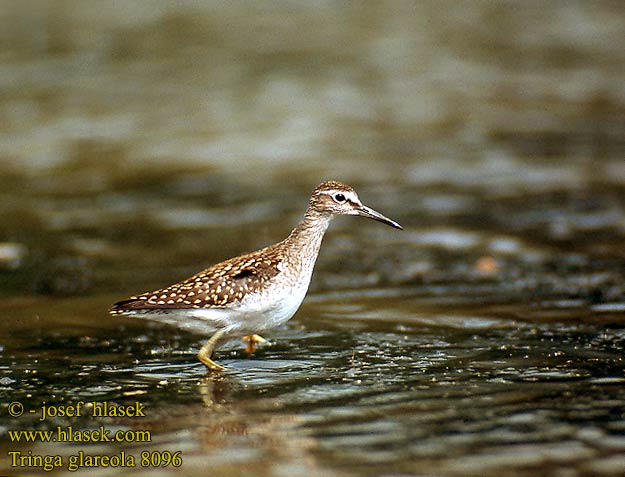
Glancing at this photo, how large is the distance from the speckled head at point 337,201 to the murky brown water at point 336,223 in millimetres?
1111

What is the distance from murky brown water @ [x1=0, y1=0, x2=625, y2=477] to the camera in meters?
7.16

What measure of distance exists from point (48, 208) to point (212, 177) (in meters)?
2.81

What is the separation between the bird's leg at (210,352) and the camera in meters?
8.74

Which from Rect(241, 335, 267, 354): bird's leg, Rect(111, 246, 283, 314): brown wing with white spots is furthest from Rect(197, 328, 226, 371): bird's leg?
Rect(241, 335, 267, 354): bird's leg

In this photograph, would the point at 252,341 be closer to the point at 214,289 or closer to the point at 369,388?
the point at 214,289

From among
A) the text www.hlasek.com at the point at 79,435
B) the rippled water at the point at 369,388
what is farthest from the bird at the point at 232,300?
the text www.hlasek.com at the point at 79,435

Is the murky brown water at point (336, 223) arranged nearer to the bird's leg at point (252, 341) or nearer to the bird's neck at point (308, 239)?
the bird's leg at point (252, 341)

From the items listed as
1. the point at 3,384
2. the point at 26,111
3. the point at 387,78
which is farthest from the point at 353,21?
the point at 3,384

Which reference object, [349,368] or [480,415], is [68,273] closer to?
[349,368]

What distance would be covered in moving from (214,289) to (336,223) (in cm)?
634

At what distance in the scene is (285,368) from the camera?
869 cm

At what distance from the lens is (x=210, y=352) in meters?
8.87

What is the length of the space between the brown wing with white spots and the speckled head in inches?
27.2

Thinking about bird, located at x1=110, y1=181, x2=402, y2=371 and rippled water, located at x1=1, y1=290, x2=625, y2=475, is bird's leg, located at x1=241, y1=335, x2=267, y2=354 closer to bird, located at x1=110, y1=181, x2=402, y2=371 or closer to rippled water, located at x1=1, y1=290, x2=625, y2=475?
rippled water, located at x1=1, y1=290, x2=625, y2=475
